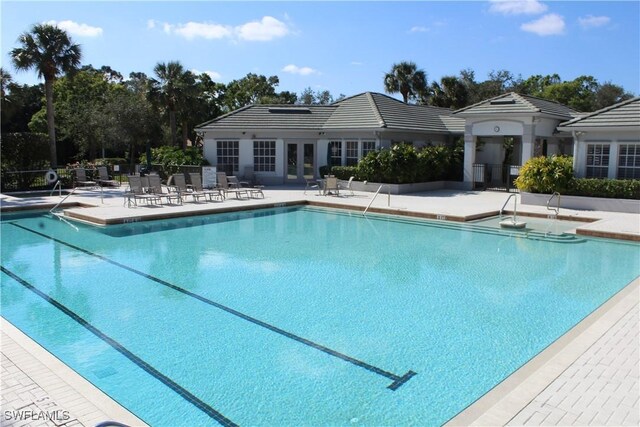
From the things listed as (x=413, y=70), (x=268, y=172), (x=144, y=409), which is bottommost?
(x=144, y=409)

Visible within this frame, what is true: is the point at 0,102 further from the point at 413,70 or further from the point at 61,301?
the point at 413,70

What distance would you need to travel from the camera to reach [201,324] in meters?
7.39

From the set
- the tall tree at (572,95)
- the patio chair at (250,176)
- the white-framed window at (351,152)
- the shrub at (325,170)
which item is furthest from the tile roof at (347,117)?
the tall tree at (572,95)

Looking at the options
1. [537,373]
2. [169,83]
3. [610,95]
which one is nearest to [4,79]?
[169,83]

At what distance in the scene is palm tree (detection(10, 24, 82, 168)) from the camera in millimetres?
24516

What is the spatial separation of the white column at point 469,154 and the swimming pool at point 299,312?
10.5m

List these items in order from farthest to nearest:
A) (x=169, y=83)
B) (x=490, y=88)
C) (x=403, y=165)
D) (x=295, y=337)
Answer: (x=490, y=88), (x=169, y=83), (x=403, y=165), (x=295, y=337)

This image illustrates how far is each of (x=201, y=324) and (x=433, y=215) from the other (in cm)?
1058

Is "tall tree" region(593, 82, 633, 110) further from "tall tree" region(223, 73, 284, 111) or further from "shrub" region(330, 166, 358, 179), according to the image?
"shrub" region(330, 166, 358, 179)

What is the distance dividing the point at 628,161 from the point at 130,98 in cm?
2939

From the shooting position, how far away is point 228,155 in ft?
88.4

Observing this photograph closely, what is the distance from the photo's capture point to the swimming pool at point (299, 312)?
Answer: 17.5ft

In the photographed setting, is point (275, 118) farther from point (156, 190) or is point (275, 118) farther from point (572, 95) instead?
point (572, 95)

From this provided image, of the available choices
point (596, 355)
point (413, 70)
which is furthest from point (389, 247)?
point (413, 70)
